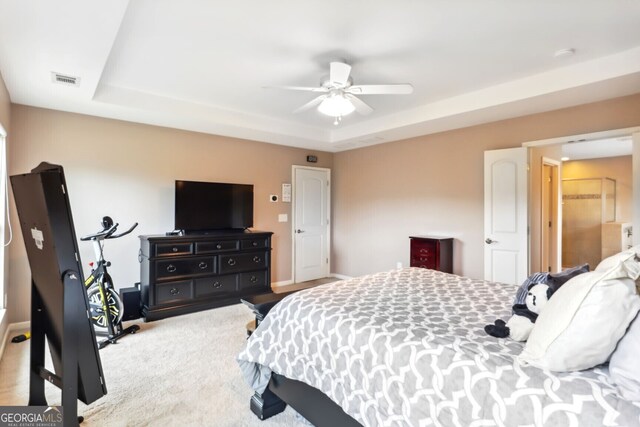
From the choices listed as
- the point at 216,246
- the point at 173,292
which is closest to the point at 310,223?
the point at 216,246

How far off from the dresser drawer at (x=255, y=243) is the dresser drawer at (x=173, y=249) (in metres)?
0.70

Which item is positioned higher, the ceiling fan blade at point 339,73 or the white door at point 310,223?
the ceiling fan blade at point 339,73

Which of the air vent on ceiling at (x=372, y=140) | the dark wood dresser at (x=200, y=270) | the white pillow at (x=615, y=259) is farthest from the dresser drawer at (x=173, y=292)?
the white pillow at (x=615, y=259)

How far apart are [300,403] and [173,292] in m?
2.66

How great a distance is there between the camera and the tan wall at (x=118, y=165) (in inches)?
145

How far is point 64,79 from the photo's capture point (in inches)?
118

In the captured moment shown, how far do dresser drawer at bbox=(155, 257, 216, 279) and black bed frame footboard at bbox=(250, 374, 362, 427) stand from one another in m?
2.31

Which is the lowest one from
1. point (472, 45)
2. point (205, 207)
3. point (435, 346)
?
point (435, 346)

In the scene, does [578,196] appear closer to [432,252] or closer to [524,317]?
[432,252]

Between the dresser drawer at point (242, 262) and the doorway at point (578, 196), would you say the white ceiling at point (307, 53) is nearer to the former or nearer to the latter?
the doorway at point (578, 196)

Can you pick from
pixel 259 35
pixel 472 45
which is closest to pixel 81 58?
pixel 259 35

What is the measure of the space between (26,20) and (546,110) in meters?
4.65

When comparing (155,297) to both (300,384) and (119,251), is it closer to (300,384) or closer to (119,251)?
(119,251)

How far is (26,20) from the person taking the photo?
82.1 inches
